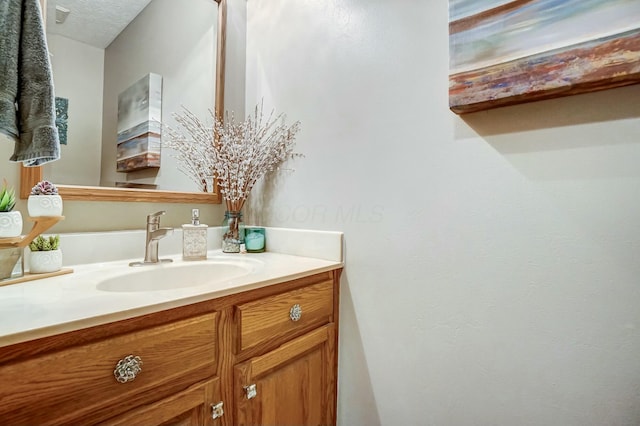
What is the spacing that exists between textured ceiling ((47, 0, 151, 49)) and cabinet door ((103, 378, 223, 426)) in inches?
44.7

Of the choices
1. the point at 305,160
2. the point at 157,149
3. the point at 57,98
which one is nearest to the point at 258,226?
the point at 305,160

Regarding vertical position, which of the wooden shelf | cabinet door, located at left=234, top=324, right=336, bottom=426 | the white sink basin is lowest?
cabinet door, located at left=234, top=324, right=336, bottom=426

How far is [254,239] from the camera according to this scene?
4.17 feet

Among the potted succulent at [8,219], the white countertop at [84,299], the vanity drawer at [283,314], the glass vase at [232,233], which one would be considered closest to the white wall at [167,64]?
the glass vase at [232,233]

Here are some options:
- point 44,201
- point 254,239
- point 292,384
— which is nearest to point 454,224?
point 292,384

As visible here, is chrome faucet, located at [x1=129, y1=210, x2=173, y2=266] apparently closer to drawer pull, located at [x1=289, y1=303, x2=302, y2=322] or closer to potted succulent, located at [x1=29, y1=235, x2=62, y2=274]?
potted succulent, located at [x1=29, y1=235, x2=62, y2=274]

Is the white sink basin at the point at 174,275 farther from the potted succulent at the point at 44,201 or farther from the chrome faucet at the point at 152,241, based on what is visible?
the potted succulent at the point at 44,201

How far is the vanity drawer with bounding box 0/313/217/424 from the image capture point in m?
0.46

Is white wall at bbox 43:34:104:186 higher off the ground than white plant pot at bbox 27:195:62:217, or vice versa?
white wall at bbox 43:34:104:186

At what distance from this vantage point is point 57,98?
956 mm

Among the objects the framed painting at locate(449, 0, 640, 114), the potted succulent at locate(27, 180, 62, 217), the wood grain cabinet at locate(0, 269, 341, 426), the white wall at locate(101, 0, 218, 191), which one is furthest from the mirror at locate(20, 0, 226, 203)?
the framed painting at locate(449, 0, 640, 114)

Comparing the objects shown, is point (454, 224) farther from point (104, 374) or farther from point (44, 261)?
point (44, 261)

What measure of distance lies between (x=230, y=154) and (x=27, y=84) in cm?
61

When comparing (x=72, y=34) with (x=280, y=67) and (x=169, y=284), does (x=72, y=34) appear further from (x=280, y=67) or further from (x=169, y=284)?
(x=169, y=284)
